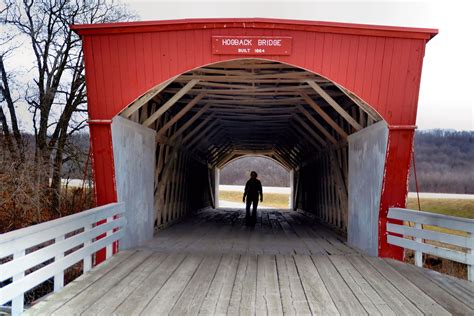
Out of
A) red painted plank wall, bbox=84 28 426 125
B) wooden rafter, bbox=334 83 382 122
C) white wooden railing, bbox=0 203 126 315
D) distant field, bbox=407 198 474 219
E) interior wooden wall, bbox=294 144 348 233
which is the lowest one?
distant field, bbox=407 198 474 219

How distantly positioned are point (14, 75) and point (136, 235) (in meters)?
9.49

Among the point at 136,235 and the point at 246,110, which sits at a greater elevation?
the point at 246,110

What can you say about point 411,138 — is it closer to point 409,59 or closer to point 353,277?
point 409,59

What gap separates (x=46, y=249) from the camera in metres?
3.87

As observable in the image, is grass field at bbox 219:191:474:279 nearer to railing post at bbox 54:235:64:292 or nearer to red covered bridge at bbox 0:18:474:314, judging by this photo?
red covered bridge at bbox 0:18:474:314

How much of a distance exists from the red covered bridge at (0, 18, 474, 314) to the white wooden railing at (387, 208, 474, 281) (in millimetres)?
36

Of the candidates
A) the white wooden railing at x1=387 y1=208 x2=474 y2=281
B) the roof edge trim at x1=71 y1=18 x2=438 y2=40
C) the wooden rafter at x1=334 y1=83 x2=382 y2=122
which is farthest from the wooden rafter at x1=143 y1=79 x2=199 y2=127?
the white wooden railing at x1=387 y1=208 x2=474 y2=281

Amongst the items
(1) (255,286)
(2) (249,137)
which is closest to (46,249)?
(1) (255,286)

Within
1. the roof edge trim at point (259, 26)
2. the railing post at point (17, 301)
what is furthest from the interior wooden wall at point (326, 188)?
the railing post at point (17, 301)

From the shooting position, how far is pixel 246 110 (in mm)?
10344

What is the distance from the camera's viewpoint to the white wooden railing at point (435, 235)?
463 cm

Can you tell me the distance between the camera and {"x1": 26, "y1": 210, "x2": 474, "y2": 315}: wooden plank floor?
369cm

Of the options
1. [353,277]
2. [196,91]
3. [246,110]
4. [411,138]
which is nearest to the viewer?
[353,277]

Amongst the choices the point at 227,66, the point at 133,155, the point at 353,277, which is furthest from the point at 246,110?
the point at 353,277
